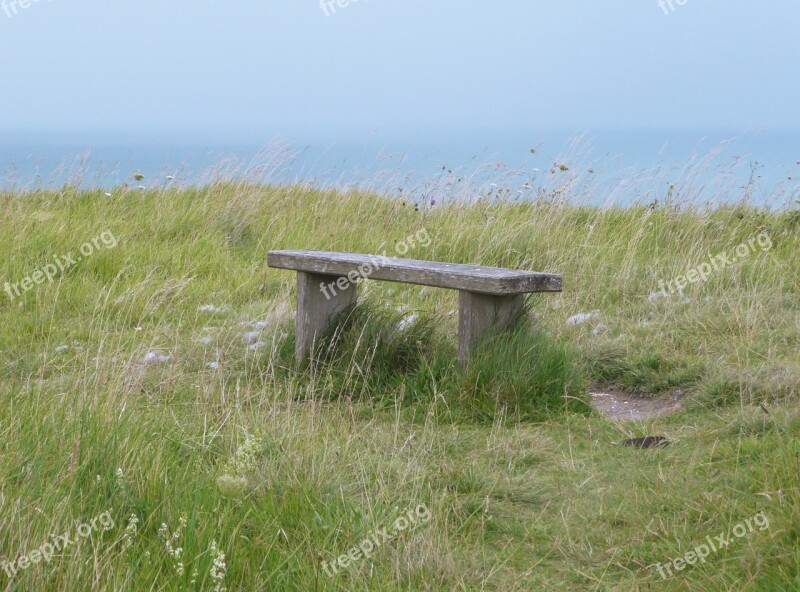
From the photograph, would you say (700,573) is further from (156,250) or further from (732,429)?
(156,250)

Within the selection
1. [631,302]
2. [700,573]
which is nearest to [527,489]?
[700,573]

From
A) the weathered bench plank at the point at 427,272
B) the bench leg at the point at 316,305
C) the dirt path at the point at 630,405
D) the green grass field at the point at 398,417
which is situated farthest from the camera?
the bench leg at the point at 316,305

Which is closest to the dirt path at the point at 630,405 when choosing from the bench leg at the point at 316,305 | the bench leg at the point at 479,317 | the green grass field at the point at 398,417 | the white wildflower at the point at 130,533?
the green grass field at the point at 398,417

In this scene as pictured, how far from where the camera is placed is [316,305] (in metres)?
5.23

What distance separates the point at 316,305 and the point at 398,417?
1.60 metres

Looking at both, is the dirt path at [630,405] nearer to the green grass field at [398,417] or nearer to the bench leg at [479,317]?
the green grass field at [398,417]

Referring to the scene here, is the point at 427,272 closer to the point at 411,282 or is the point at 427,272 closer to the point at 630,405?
the point at 411,282

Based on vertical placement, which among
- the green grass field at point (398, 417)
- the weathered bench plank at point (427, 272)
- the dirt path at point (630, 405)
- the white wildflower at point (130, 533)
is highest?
the weathered bench plank at point (427, 272)

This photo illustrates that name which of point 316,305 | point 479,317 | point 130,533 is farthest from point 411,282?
point 130,533

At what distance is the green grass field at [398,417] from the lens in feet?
8.65

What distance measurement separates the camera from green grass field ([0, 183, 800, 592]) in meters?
2.64

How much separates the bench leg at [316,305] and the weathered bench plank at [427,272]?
0.33 feet

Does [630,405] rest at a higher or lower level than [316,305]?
lower

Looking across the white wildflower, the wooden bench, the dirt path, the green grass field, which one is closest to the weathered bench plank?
the wooden bench
